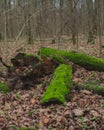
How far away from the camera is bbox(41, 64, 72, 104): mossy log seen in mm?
7926

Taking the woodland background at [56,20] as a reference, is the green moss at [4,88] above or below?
below

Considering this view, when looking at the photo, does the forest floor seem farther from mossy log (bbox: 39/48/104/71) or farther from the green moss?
mossy log (bbox: 39/48/104/71)

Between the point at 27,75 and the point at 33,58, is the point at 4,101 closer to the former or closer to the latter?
the point at 27,75

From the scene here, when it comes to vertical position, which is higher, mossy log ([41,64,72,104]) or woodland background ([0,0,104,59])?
woodland background ([0,0,104,59])

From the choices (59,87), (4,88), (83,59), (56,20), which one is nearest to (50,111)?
(59,87)

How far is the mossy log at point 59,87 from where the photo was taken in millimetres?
7926

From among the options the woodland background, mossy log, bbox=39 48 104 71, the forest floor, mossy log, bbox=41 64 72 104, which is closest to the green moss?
the forest floor

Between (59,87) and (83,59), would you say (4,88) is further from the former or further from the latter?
(83,59)

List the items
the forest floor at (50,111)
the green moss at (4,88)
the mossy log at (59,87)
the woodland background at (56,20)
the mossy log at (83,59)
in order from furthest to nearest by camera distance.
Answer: the woodland background at (56,20) < the mossy log at (83,59) < the green moss at (4,88) < the mossy log at (59,87) < the forest floor at (50,111)

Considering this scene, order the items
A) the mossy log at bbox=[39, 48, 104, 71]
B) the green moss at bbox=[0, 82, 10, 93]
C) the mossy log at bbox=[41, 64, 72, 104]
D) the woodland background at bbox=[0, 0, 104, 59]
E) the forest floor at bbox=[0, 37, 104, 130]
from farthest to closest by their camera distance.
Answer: the woodland background at bbox=[0, 0, 104, 59], the mossy log at bbox=[39, 48, 104, 71], the green moss at bbox=[0, 82, 10, 93], the mossy log at bbox=[41, 64, 72, 104], the forest floor at bbox=[0, 37, 104, 130]

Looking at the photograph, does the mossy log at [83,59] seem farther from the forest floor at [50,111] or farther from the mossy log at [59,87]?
the forest floor at [50,111]

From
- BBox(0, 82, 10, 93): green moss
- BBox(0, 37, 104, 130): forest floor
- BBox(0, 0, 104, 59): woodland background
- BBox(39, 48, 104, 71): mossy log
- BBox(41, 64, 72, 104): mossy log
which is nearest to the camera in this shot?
BBox(0, 37, 104, 130): forest floor

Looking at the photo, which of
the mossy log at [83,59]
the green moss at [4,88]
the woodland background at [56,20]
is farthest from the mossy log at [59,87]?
the woodland background at [56,20]

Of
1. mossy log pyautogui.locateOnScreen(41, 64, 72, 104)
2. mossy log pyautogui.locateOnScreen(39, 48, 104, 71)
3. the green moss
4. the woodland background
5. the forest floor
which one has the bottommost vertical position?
the forest floor
